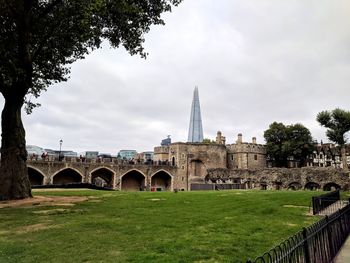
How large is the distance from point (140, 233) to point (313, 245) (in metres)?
4.46

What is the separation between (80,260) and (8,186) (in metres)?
11.9

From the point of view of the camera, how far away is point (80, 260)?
5637 millimetres

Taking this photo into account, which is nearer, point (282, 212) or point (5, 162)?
point (282, 212)

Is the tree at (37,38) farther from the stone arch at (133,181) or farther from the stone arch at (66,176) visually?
the stone arch at (133,181)

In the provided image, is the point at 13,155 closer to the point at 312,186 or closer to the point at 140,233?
the point at 140,233

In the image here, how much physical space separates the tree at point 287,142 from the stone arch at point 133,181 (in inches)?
1092

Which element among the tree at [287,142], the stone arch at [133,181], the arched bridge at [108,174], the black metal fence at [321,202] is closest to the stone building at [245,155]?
A: the tree at [287,142]

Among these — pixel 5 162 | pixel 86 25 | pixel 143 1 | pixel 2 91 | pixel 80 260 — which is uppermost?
pixel 143 1

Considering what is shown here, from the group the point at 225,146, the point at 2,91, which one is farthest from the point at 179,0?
the point at 225,146

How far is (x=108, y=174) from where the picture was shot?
51.6 m

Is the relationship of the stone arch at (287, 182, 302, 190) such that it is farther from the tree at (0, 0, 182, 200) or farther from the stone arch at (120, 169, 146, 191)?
the tree at (0, 0, 182, 200)

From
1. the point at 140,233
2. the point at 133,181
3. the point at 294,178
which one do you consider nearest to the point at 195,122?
the point at 133,181

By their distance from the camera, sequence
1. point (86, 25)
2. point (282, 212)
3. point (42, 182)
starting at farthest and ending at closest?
point (42, 182) → point (86, 25) → point (282, 212)

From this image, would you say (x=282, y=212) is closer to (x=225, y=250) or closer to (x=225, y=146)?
(x=225, y=250)
